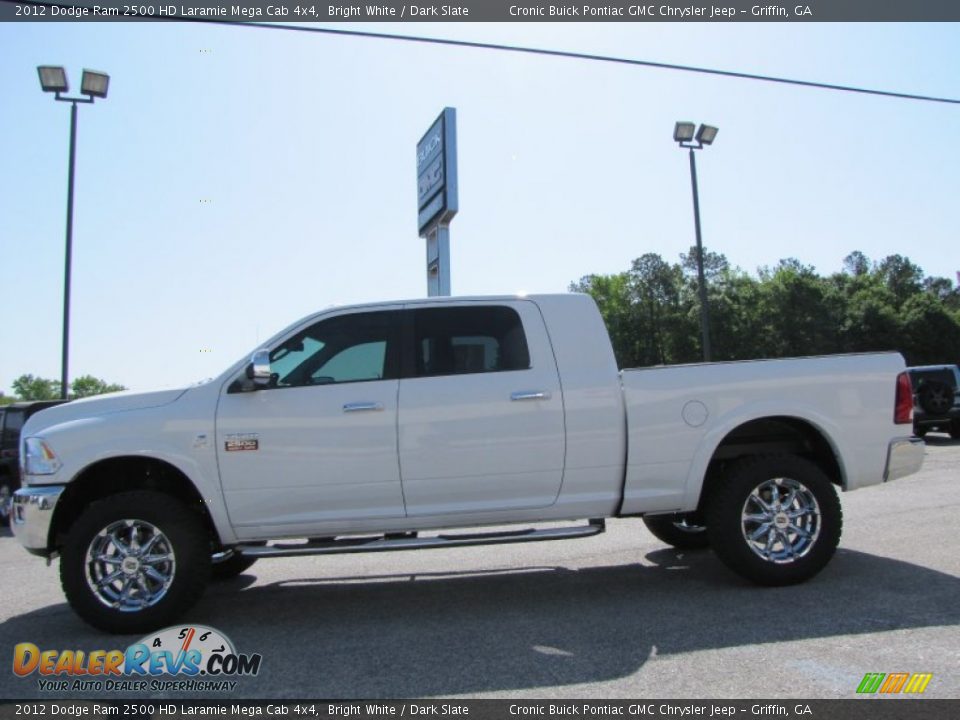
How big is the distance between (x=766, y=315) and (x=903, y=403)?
67244 millimetres

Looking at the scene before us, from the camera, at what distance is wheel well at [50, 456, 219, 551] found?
5.04m

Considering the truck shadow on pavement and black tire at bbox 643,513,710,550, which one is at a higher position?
black tire at bbox 643,513,710,550

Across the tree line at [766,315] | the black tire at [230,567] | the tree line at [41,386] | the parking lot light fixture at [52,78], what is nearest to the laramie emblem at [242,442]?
the black tire at [230,567]

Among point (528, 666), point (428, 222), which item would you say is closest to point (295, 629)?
point (528, 666)

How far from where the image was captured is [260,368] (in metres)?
4.86

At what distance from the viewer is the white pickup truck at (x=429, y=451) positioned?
16.1 ft

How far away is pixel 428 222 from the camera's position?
15562 millimetres

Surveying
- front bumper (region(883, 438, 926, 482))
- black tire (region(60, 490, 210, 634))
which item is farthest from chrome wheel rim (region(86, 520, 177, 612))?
front bumper (region(883, 438, 926, 482))

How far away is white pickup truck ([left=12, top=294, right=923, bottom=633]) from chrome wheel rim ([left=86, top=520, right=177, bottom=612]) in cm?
1

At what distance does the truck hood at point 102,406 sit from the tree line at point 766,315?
55.9m

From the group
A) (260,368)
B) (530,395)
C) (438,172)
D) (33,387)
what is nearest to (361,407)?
(260,368)

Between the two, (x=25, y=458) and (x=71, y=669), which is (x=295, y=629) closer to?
(x=71, y=669)

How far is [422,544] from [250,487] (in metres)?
1.19

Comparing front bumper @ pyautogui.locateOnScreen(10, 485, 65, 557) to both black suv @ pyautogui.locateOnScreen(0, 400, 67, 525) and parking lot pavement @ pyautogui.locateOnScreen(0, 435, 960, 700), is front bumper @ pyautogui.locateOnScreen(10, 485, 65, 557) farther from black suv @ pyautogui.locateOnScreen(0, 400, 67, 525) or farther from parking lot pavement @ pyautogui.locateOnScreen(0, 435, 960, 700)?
black suv @ pyautogui.locateOnScreen(0, 400, 67, 525)
